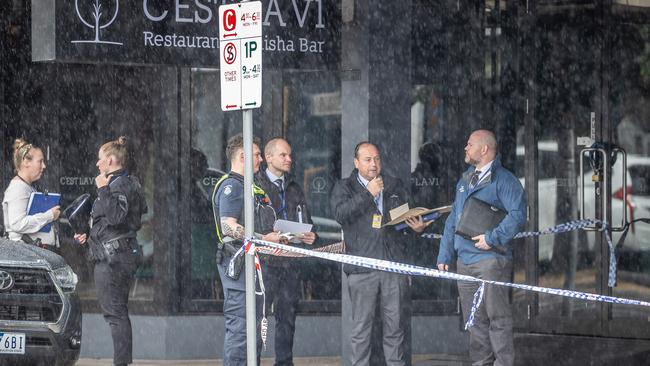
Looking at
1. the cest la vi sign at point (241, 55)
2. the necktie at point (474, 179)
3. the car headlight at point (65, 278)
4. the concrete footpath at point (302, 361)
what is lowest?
the concrete footpath at point (302, 361)

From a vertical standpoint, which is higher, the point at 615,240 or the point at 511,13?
the point at 511,13

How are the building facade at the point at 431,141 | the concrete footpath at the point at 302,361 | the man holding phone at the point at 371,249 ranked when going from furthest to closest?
the building facade at the point at 431,141 < the concrete footpath at the point at 302,361 < the man holding phone at the point at 371,249

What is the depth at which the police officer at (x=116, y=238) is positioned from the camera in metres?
10.6

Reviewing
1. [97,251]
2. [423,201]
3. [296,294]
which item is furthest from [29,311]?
[423,201]

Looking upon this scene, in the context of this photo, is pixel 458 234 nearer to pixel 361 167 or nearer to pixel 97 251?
pixel 361 167

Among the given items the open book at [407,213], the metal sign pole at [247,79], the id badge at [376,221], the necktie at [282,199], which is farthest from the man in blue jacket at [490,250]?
the metal sign pole at [247,79]

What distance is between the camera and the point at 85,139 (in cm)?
1240

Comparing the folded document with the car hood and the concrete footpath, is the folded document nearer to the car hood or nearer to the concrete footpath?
the car hood

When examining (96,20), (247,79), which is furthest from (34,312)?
(247,79)

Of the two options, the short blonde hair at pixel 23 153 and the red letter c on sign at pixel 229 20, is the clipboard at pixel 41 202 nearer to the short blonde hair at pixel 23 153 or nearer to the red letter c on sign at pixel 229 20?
the short blonde hair at pixel 23 153

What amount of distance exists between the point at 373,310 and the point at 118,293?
2.15m

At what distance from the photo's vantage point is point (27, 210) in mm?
10977

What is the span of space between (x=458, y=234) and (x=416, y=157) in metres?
2.54

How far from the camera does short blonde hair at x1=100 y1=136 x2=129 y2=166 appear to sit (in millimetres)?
10727
